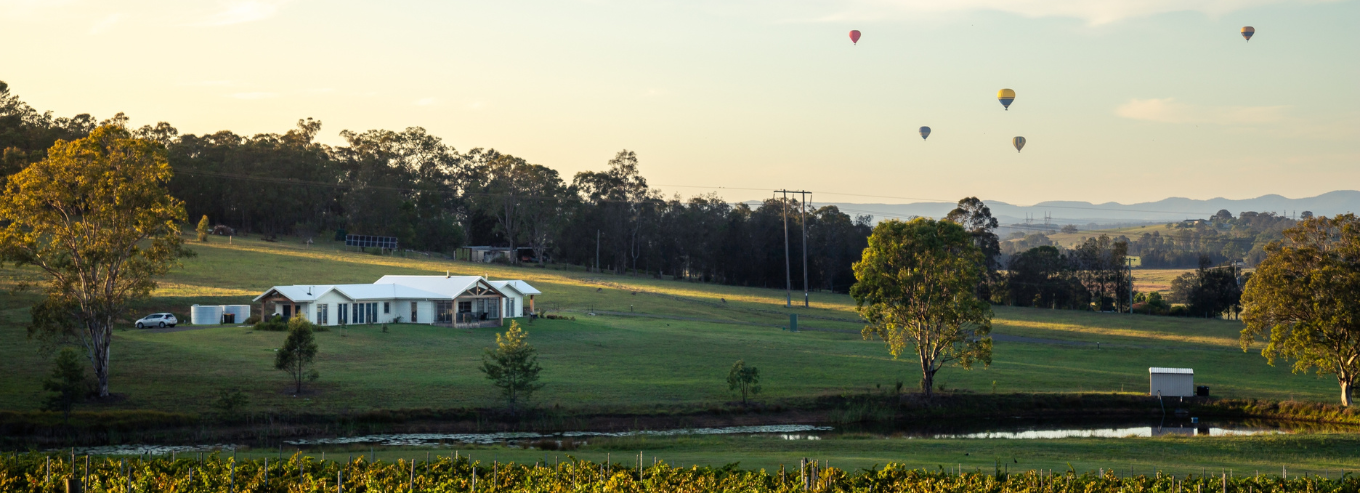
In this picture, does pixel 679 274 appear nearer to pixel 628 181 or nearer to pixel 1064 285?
pixel 628 181

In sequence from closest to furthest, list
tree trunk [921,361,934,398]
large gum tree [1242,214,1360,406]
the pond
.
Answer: the pond, large gum tree [1242,214,1360,406], tree trunk [921,361,934,398]

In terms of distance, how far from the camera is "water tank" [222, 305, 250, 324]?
190 ft

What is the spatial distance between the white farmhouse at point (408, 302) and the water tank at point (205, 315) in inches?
89.7

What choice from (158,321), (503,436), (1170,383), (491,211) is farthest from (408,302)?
(491,211)

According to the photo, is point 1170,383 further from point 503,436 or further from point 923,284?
point 503,436

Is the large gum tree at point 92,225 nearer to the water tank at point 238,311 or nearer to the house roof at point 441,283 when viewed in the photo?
the water tank at point 238,311

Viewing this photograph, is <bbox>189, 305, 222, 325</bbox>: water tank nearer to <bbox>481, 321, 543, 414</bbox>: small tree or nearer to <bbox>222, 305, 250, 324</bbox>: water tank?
<bbox>222, 305, 250, 324</bbox>: water tank

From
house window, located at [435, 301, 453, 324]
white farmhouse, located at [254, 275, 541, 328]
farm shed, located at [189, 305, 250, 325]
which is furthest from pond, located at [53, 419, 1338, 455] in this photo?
house window, located at [435, 301, 453, 324]

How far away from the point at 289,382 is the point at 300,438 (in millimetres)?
7728

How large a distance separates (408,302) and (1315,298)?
46456 millimetres

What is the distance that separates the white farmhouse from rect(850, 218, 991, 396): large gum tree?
26.6m

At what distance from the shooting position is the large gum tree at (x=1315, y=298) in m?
39.7

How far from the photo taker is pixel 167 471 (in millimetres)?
19016

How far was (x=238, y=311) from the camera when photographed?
192ft
